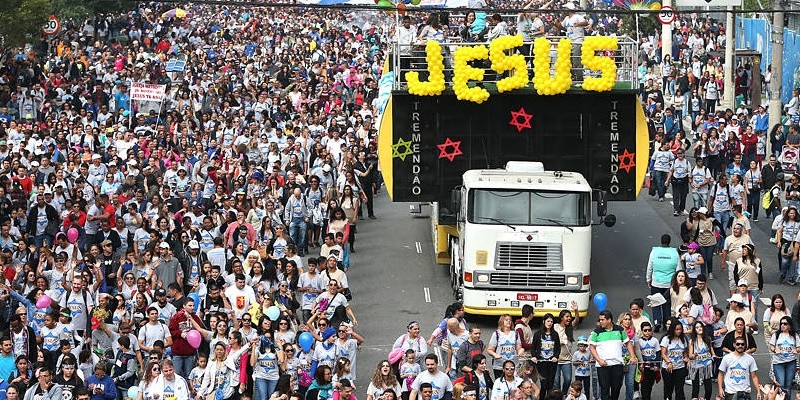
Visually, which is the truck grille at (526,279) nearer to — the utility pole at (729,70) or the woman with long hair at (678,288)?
the woman with long hair at (678,288)

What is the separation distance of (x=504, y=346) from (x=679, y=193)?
490 inches

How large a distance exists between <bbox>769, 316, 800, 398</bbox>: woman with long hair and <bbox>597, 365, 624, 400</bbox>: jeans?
1851 millimetres

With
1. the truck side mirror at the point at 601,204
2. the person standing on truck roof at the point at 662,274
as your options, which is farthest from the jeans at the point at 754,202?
the truck side mirror at the point at 601,204

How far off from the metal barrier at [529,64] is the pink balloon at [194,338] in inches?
261

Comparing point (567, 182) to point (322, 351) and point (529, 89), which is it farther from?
point (322, 351)

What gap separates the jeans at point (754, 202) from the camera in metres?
31.5

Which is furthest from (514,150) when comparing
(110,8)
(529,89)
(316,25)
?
(316,25)

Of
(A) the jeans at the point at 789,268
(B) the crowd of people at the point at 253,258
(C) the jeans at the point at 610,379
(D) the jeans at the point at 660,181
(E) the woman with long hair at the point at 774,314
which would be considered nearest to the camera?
(B) the crowd of people at the point at 253,258

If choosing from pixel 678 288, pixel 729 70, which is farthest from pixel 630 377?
pixel 729 70

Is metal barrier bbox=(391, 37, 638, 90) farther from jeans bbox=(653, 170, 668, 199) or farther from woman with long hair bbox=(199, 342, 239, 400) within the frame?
jeans bbox=(653, 170, 668, 199)

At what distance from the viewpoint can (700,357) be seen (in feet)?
66.9

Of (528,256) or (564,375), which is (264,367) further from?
(528,256)

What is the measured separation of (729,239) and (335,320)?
6934mm

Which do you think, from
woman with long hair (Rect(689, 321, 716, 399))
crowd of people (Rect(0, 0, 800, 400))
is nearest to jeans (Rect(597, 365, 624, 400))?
crowd of people (Rect(0, 0, 800, 400))
